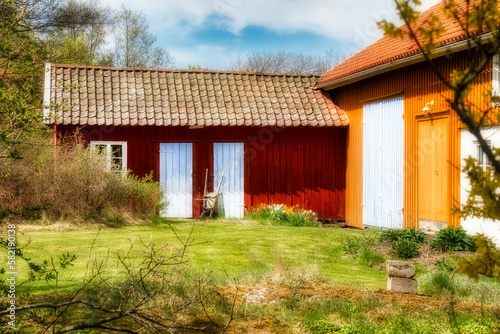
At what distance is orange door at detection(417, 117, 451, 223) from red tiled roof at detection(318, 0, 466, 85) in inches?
65.1

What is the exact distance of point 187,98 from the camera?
51.2ft

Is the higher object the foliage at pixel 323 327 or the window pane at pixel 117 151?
the window pane at pixel 117 151

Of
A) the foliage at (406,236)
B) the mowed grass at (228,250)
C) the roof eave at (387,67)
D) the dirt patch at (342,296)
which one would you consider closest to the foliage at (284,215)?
the mowed grass at (228,250)

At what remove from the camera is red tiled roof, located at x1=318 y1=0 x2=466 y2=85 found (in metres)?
10.9

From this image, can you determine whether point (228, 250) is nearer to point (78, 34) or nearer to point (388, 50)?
point (388, 50)

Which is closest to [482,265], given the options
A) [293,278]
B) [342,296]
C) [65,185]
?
[342,296]

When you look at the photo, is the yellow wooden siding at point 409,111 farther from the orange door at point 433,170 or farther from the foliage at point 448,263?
the foliage at point 448,263

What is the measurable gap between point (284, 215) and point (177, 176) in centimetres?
318

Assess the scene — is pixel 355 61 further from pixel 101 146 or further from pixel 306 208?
pixel 101 146

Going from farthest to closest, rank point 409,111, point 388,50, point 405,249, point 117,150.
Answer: point 117,150
point 388,50
point 409,111
point 405,249

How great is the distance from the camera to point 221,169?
15492mm

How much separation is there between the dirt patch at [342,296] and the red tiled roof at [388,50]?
556cm

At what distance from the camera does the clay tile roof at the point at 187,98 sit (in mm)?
14656

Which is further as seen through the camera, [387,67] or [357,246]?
[387,67]
